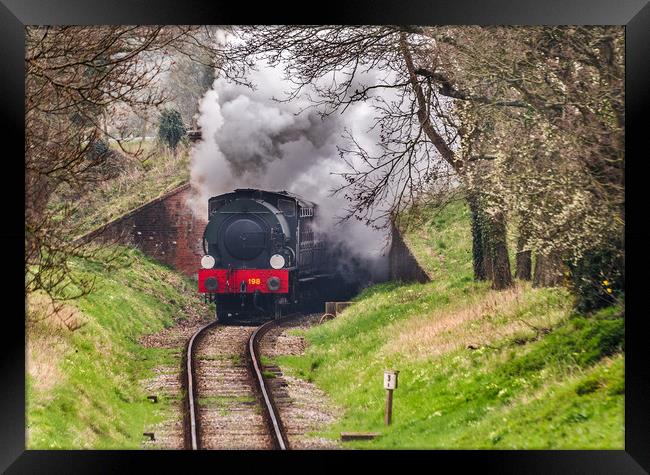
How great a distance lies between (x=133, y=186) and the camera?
22.2 metres

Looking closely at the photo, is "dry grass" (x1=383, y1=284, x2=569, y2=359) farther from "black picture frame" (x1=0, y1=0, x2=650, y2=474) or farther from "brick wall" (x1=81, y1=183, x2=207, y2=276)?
"brick wall" (x1=81, y1=183, x2=207, y2=276)

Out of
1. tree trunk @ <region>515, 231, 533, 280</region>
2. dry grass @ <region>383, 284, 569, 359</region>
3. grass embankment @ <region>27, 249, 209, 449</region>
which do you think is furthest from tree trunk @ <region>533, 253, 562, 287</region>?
grass embankment @ <region>27, 249, 209, 449</region>

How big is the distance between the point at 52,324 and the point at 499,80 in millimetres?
6918

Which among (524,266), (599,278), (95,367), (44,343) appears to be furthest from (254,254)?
(599,278)

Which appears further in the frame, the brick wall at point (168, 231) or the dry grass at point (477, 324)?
the brick wall at point (168, 231)

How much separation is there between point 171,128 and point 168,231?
2.28 metres

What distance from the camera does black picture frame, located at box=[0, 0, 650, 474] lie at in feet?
28.9

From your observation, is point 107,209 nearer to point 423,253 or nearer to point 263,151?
point 263,151

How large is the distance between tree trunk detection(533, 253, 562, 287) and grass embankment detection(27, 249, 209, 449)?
5520mm

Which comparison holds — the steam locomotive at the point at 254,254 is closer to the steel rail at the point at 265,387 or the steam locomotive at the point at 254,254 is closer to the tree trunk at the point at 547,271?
the steel rail at the point at 265,387
